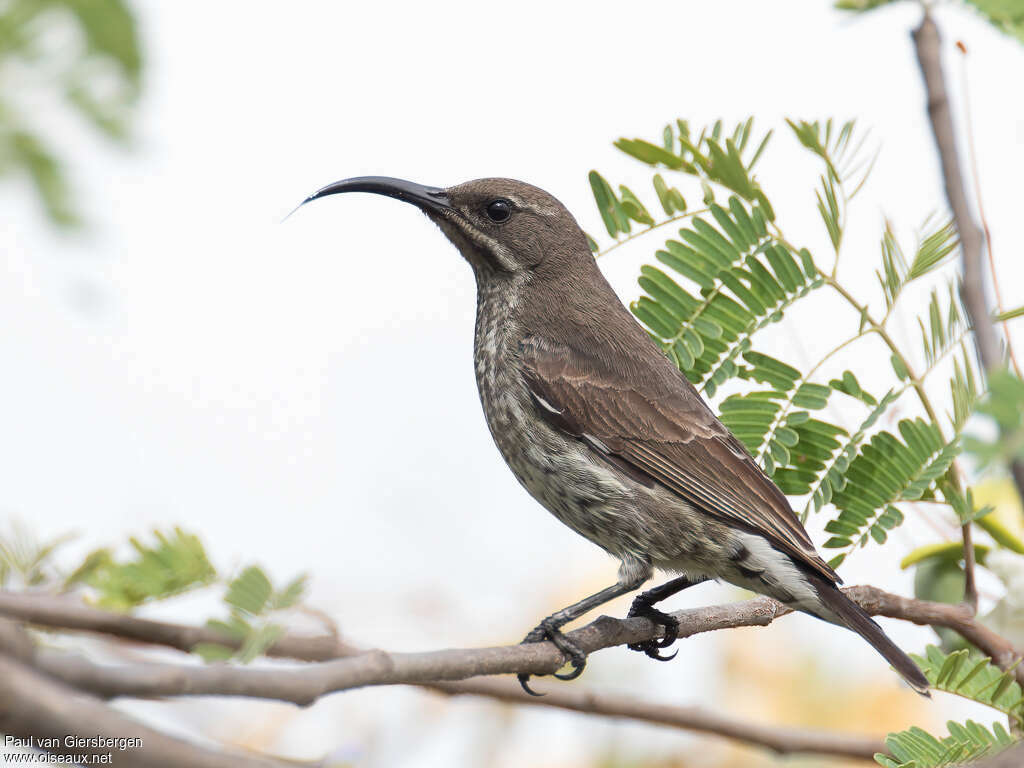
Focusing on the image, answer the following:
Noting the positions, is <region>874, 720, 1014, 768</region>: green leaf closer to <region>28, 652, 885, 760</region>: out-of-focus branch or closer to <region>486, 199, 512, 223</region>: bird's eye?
<region>28, 652, 885, 760</region>: out-of-focus branch

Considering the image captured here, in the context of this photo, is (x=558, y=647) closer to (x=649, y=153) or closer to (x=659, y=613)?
(x=659, y=613)

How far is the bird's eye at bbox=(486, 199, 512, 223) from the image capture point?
14.1 feet

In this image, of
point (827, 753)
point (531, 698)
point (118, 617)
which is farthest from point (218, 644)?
Result: point (827, 753)

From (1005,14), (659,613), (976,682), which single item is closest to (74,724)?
(1005,14)

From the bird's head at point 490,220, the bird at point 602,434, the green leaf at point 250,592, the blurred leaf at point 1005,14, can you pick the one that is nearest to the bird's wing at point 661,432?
the bird at point 602,434

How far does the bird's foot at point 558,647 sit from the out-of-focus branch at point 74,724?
6.69 ft

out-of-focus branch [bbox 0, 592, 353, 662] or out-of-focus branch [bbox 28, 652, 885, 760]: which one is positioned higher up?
out-of-focus branch [bbox 28, 652, 885, 760]

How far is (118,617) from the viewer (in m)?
1.30

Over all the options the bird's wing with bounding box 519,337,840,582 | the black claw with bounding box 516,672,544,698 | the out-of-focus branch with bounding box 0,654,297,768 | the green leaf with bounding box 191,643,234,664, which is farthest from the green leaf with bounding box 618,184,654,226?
the out-of-focus branch with bounding box 0,654,297,768

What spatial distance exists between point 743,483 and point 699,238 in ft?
2.76

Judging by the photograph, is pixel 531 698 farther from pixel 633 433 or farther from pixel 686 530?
pixel 633 433

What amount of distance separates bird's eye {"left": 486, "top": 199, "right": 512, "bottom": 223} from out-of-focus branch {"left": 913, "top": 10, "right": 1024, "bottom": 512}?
2.39 meters

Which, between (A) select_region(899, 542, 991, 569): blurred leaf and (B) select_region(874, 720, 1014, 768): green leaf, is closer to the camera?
(B) select_region(874, 720, 1014, 768): green leaf

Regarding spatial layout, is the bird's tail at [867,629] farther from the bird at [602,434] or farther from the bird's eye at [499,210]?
the bird's eye at [499,210]
